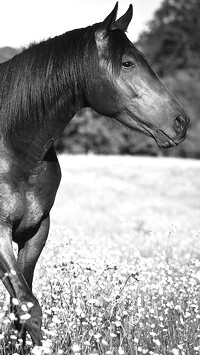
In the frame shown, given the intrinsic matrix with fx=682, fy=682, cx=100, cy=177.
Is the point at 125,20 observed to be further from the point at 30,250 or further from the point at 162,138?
the point at 30,250

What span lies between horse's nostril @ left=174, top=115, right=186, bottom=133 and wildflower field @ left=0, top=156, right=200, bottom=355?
3.32 feet

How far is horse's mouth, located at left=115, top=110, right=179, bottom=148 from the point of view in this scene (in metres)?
4.51

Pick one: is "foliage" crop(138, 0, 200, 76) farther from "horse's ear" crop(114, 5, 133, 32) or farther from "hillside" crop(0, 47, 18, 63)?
"horse's ear" crop(114, 5, 133, 32)

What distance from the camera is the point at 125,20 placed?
184 inches

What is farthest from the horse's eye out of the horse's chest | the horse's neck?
the horse's chest

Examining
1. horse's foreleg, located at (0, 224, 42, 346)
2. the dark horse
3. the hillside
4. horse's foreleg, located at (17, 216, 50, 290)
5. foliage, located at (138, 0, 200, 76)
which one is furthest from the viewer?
foliage, located at (138, 0, 200, 76)

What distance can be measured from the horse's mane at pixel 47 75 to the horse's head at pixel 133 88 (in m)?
0.04

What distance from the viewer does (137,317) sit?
5.16 meters

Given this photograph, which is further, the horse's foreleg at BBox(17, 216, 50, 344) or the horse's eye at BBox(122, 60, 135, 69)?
the horse's foreleg at BBox(17, 216, 50, 344)

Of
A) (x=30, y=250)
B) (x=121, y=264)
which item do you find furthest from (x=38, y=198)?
(x=121, y=264)

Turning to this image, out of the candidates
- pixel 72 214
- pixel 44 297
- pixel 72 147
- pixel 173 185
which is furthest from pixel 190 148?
pixel 44 297

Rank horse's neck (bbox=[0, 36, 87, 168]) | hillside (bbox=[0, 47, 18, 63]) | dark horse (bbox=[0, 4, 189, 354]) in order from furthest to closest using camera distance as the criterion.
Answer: hillside (bbox=[0, 47, 18, 63]), horse's neck (bbox=[0, 36, 87, 168]), dark horse (bbox=[0, 4, 189, 354])

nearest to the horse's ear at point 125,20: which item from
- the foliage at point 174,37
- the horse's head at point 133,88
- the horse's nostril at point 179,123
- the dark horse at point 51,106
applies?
the dark horse at point 51,106

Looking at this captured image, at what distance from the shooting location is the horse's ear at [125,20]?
4621 millimetres
